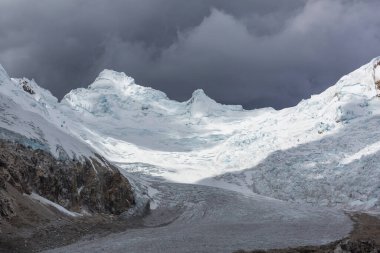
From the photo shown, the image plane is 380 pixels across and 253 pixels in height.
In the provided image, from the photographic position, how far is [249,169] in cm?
12888

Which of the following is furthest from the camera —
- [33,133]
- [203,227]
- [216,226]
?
[33,133]

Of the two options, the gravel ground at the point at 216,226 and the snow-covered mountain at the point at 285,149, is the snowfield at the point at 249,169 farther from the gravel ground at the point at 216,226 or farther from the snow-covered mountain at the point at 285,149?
the snow-covered mountain at the point at 285,149

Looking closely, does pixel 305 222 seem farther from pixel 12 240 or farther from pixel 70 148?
pixel 12 240

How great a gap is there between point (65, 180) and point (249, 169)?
2621 inches

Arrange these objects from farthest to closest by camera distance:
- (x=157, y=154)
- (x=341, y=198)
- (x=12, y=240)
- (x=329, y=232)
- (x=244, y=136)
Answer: (x=157, y=154) → (x=244, y=136) → (x=341, y=198) → (x=329, y=232) → (x=12, y=240)

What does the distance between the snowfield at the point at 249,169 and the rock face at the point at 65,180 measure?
2401 mm

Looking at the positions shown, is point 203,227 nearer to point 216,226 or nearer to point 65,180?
point 216,226

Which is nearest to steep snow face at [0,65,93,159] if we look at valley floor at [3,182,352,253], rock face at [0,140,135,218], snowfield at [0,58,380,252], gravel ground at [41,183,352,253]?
snowfield at [0,58,380,252]

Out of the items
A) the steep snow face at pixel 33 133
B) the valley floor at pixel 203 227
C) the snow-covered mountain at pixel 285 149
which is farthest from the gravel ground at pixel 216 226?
the snow-covered mountain at pixel 285 149

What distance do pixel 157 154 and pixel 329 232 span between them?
362 feet

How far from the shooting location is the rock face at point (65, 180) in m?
60.5

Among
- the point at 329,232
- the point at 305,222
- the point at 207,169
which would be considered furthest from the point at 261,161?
the point at 329,232

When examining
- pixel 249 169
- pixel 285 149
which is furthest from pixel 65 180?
pixel 285 149

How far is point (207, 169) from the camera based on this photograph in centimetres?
14412
